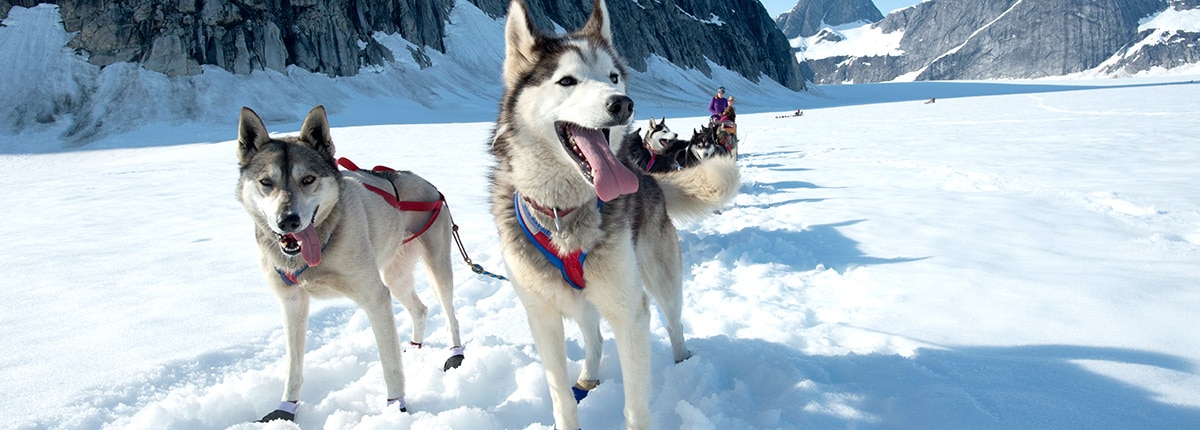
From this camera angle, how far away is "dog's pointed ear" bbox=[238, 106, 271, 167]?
9.16 feet

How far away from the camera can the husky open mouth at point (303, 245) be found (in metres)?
2.61

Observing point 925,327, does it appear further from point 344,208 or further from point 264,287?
point 264,287

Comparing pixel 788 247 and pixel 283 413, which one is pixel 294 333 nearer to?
pixel 283 413

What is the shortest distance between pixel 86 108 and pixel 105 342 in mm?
38476

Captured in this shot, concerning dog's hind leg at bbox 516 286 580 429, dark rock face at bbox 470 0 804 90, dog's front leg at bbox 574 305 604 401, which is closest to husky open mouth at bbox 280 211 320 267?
dog's hind leg at bbox 516 286 580 429

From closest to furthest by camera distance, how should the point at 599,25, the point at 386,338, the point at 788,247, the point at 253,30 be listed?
the point at 599,25 < the point at 386,338 < the point at 788,247 < the point at 253,30

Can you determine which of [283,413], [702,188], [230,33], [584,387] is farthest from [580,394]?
[230,33]

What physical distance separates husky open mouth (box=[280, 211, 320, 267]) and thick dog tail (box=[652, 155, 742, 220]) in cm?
177

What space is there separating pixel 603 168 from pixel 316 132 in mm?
1727

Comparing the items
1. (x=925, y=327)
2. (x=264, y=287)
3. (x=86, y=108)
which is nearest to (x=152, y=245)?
(x=264, y=287)

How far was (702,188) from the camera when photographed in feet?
10.3

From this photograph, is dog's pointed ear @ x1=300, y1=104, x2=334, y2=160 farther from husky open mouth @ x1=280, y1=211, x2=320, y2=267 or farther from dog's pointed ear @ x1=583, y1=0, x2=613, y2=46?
dog's pointed ear @ x1=583, y1=0, x2=613, y2=46

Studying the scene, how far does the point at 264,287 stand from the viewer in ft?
15.0

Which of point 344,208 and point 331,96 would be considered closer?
point 344,208
